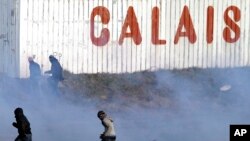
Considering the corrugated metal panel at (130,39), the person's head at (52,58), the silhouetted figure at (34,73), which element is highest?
the corrugated metal panel at (130,39)

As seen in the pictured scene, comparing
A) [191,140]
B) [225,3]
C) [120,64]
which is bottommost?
[191,140]

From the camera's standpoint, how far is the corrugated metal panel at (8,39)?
2628 cm

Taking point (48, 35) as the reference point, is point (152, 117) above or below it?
below

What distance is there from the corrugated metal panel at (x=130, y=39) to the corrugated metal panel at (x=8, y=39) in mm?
466

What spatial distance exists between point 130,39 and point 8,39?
13.0ft

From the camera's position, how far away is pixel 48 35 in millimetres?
26250

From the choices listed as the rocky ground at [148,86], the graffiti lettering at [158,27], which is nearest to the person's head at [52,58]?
the rocky ground at [148,86]

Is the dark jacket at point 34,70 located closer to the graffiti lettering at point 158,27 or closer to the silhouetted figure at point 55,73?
the silhouetted figure at point 55,73

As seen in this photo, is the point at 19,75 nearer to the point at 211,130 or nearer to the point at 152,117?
the point at 152,117

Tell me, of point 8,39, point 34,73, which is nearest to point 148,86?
point 34,73

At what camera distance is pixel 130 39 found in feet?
88.4

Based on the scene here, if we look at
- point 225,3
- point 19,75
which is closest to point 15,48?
point 19,75

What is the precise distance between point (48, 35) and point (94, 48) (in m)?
1.56

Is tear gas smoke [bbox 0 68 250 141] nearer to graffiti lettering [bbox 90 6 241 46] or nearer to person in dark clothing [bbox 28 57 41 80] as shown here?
person in dark clothing [bbox 28 57 41 80]
